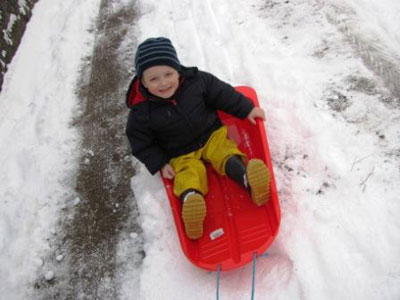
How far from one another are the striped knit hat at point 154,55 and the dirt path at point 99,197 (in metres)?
0.81

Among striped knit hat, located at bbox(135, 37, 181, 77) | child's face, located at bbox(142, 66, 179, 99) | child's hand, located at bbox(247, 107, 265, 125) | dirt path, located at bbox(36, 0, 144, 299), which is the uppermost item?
striped knit hat, located at bbox(135, 37, 181, 77)

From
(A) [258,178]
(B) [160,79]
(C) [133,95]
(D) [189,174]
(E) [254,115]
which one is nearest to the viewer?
(A) [258,178]

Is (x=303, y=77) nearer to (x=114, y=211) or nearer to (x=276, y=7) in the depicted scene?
(x=276, y=7)

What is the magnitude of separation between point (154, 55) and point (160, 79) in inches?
4.9

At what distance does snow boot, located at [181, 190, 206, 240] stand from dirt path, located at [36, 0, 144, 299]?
1.25ft

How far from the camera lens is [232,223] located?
2008mm

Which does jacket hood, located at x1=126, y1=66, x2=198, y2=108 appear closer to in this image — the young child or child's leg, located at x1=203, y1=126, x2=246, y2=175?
the young child

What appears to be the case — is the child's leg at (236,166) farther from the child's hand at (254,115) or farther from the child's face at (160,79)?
the child's face at (160,79)

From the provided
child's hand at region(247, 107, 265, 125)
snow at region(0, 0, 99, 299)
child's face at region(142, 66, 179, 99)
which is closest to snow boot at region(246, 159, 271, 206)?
child's hand at region(247, 107, 265, 125)

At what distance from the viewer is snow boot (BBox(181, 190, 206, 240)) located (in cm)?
183

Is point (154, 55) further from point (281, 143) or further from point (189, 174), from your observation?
point (281, 143)

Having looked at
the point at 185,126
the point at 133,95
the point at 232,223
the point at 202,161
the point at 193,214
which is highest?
the point at 133,95

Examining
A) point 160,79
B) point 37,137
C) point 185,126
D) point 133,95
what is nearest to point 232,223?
point 185,126

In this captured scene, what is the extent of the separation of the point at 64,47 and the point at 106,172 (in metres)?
1.58
